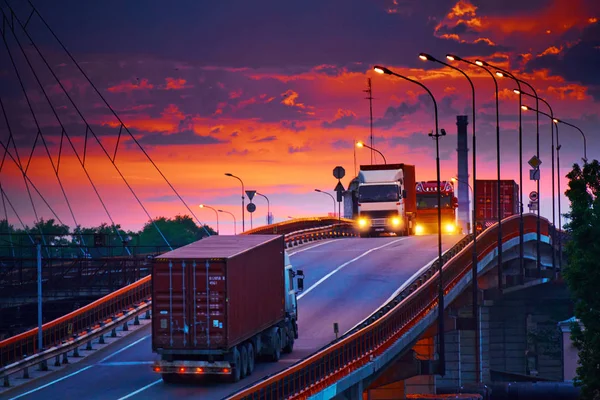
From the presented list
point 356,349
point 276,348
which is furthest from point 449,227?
point 276,348

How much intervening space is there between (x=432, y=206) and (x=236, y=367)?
2698 inches

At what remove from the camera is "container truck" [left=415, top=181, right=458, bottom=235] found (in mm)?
100581

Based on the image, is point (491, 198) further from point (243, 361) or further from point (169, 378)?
point (169, 378)

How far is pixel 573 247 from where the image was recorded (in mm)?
47375

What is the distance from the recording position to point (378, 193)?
78.7m

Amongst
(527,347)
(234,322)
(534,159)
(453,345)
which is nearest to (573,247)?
(234,322)

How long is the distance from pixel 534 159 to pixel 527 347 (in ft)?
175

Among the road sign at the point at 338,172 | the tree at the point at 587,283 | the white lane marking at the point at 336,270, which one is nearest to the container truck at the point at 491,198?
the road sign at the point at 338,172

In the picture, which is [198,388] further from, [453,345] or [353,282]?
[453,345]

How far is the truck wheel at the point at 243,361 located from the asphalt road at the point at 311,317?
0.27 m

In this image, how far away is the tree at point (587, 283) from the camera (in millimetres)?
44594

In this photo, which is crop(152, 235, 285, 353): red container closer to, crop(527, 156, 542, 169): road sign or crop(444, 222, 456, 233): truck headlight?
crop(527, 156, 542, 169): road sign

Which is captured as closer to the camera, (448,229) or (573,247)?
(573,247)

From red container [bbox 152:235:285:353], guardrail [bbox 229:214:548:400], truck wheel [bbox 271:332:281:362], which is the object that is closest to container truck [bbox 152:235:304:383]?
red container [bbox 152:235:285:353]
